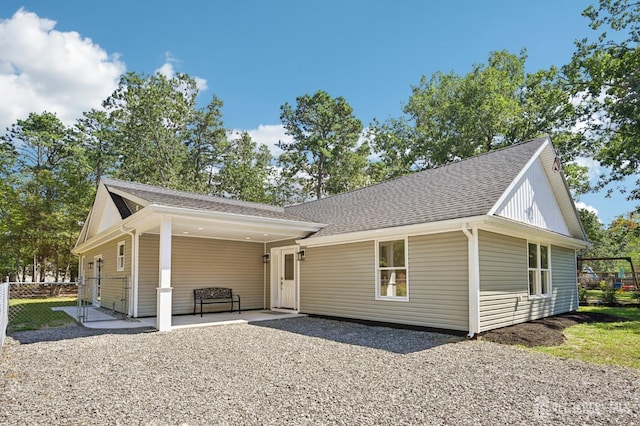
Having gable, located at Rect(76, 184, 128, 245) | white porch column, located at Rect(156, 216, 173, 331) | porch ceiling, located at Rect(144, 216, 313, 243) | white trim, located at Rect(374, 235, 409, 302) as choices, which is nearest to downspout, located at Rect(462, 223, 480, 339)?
white trim, located at Rect(374, 235, 409, 302)

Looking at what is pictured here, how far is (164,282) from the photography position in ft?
27.6

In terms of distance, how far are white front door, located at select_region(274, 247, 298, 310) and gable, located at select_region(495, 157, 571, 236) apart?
20.5 feet

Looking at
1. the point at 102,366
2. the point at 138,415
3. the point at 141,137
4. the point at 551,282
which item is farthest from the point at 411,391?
the point at 141,137

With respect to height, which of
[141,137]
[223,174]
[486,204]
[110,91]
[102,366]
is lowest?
[102,366]

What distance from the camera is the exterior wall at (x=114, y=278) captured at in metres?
11.7

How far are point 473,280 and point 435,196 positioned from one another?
281cm

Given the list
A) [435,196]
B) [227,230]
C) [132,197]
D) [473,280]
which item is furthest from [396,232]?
[132,197]

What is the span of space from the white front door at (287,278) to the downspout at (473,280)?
571 cm

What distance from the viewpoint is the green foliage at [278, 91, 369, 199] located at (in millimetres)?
30672

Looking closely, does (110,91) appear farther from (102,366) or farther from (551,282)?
(551,282)

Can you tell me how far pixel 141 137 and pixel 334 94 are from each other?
14992 mm

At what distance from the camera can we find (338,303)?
34.3ft

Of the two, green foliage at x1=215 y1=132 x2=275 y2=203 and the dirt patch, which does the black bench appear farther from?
green foliage at x1=215 y1=132 x2=275 y2=203

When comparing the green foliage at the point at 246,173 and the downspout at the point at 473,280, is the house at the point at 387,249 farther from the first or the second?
the green foliage at the point at 246,173
